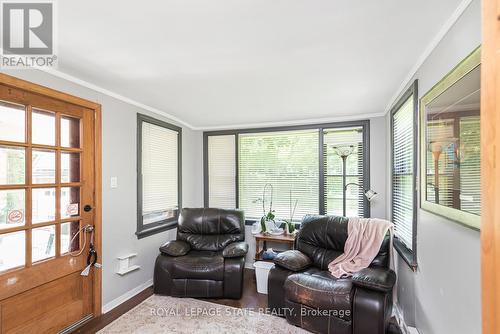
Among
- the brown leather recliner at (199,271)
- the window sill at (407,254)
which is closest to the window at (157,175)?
the brown leather recliner at (199,271)

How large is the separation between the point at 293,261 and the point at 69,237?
223 centimetres

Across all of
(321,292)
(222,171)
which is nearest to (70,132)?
(222,171)

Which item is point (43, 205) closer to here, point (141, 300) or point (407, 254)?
point (141, 300)

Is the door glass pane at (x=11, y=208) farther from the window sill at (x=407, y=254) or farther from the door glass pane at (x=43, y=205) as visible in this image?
the window sill at (x=407, y=254)

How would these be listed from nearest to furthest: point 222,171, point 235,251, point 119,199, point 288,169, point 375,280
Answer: point 375,280
point 119,199
point 235,251
point 288,169
point 222,171

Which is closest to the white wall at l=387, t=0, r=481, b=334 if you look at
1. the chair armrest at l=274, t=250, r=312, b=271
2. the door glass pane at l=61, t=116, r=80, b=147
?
the chair armrest at l=274, t=250, r=312, b=271

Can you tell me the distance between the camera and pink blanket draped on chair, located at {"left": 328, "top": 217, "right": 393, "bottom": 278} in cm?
248

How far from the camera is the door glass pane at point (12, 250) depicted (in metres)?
1.78

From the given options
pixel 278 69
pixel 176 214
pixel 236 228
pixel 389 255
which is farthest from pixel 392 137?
pixel 176 214

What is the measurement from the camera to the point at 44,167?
209cm

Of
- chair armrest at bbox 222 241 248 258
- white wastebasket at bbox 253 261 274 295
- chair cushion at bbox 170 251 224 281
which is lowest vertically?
white wastebasket at bbox 253 261 274 295

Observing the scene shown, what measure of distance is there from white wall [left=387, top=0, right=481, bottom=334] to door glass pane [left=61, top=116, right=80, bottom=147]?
3052 mm

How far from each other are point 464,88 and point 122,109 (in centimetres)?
308

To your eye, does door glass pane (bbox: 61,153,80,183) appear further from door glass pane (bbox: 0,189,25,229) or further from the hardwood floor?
the hardwood floor
